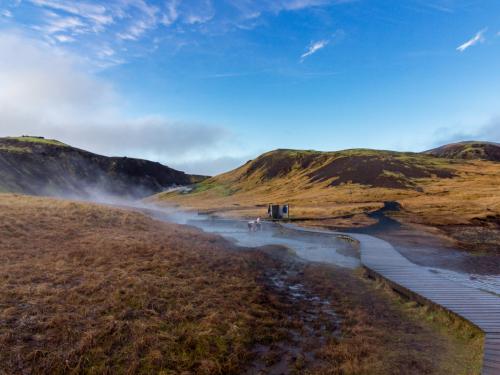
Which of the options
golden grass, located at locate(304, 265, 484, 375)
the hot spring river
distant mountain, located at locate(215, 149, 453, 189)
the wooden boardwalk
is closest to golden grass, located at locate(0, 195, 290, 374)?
golden grass, located at locate(304, 265, 484, 375)

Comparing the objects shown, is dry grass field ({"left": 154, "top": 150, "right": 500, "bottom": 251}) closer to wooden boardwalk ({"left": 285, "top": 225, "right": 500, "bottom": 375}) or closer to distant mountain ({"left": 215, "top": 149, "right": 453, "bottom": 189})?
distant mountain ({"left": 215, "top": 149, "right": 453, "bottom": 189})

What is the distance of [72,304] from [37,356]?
344cm

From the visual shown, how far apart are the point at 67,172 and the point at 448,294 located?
531 ft

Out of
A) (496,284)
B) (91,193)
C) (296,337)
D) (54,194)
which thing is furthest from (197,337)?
(91,193)

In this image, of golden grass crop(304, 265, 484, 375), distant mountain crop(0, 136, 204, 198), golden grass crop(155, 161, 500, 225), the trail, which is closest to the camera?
golden grass crop(304, 265, 484, 375)

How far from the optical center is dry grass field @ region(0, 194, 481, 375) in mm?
9633

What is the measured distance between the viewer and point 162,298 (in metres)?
13.8

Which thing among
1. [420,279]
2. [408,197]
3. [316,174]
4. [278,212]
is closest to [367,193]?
[408,197]

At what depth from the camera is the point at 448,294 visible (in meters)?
14.3

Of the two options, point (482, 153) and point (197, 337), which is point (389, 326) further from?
point (482, 153)

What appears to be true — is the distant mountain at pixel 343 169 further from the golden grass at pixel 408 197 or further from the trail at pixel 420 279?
the trail at pixel 420 279

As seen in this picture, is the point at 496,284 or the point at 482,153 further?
the point at 482,153

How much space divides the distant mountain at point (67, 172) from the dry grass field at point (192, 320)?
9718cm

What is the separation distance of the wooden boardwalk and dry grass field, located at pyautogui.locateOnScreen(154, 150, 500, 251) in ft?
A: 45.6
